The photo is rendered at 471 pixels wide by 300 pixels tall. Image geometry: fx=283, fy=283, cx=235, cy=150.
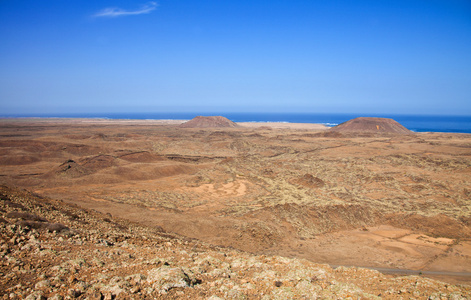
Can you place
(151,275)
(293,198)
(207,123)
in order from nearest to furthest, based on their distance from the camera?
(151,275) < (293,198) < (207,123)

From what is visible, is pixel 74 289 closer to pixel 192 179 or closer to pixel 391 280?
pixel 391 280

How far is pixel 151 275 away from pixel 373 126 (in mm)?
91829

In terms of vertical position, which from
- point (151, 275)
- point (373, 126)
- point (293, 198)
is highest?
point (373, 126)

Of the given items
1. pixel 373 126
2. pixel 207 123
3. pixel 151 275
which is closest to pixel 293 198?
pixel 151 275

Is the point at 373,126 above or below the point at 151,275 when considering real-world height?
above

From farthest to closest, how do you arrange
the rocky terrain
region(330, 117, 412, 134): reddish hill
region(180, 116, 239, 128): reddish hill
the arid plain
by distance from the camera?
region(180, 116, 239, 128): reddish hill
region(330, 117, 412, 134): reddish hill
the arid plain
the rocky terrain

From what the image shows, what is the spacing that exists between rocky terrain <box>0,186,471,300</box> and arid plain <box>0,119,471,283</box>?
6.41 meters

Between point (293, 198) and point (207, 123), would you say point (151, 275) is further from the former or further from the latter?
point (207, 123)

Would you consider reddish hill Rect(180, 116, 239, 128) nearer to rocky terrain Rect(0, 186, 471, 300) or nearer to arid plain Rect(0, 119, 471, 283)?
arid plain Rect(0, 119, 471, 283)

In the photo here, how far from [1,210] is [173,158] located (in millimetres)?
34213

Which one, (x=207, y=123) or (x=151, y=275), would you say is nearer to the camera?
(x=151, y=275)

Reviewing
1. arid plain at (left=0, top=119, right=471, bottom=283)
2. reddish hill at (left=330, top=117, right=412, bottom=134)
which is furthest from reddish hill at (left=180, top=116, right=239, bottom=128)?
arid plain at (left=0, top=119, right=471, bottom=283)

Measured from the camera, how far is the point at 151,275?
5.96 m

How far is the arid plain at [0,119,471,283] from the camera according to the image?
14859 mm
